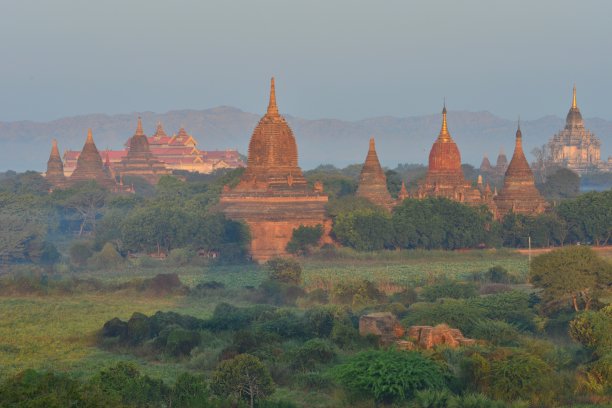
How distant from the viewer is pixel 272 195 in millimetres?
72312

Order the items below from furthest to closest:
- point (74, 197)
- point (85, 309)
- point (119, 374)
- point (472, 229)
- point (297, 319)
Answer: point (74, 197) < point (472, 229) < point (85, 309) < point (297, 319) < point (119, 374)

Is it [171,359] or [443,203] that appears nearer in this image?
[171,359]

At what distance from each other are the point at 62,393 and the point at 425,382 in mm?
9190

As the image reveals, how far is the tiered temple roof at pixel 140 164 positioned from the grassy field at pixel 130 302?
64.0 meters

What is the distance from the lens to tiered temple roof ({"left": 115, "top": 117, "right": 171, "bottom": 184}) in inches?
5113

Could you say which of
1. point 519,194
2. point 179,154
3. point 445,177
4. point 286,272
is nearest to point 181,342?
point 286,272

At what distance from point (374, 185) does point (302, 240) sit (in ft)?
46.2

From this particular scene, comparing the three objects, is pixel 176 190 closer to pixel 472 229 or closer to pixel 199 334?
pixel 472 229

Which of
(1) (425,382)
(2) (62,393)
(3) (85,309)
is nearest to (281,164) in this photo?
(3) (85,309)

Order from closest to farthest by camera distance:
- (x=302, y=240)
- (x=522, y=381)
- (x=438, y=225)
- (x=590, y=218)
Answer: (x=522, y=381), (x=302, y=240), (x=438, y=225), (x=590, y=218)

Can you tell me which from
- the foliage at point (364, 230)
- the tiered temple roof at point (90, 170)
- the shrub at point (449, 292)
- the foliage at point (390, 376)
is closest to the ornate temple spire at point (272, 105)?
the foliage at point (364, 230)

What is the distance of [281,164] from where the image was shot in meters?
76.6

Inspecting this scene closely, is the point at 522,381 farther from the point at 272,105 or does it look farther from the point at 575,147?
the point at 575,147

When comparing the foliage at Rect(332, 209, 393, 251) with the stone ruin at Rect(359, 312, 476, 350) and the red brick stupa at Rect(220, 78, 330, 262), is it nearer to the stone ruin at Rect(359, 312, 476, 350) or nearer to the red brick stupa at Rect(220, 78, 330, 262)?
the red brick stupa at Rect(220, 78, 330, 262)
